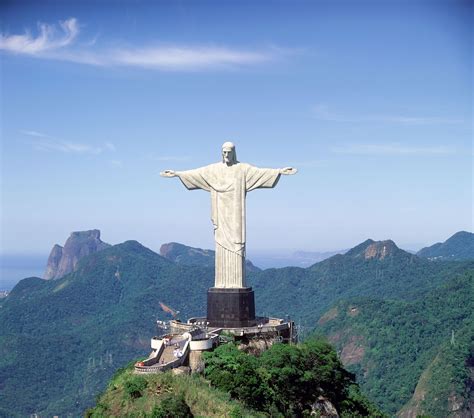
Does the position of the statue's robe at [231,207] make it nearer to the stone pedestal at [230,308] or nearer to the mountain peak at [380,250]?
the stone pedestal at [230,308]

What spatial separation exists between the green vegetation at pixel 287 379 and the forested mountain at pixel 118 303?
1883 inches

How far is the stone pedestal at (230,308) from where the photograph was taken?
3094 cm

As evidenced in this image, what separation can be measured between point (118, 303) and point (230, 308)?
123549 mm

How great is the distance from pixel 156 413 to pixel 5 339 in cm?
10043

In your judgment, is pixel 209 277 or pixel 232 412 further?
pixel 209 277

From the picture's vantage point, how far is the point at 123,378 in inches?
1020

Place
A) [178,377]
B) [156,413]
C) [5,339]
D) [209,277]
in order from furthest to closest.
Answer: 1. [209,277]
2. [5,339]
3. [178,377]
4. [156,413]

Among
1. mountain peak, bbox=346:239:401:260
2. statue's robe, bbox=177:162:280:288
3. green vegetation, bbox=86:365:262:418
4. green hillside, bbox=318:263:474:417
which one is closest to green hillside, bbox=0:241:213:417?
mountain peak, bbox=346:239:401:260

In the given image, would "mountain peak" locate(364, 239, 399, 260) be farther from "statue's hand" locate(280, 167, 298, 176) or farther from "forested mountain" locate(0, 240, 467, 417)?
"statue's hand" locate(280, 167, 298, 176)

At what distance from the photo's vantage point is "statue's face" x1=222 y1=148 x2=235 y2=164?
3172 cm

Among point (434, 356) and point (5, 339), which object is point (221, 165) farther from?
point (5, 339)

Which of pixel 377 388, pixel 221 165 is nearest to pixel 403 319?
pixel 377 388

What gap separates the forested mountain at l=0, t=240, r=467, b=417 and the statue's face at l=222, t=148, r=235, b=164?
5030 cm

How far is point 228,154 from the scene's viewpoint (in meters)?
31.8
